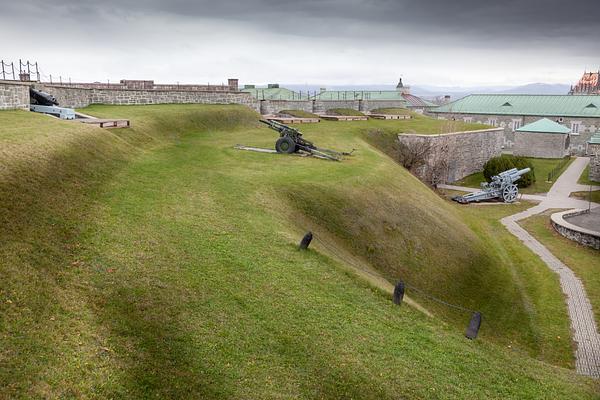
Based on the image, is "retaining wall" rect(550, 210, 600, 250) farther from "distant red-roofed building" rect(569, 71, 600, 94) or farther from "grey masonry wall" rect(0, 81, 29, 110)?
"distant red-roofed building" rect(569, 71, 600, 94)

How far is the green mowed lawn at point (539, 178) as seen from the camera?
34375 mm

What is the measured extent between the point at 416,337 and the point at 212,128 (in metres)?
22.8

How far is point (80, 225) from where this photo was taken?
10.2 m

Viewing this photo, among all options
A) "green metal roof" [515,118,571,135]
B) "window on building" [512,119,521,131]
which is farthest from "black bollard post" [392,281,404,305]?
"window on building" [512,119,521,131]

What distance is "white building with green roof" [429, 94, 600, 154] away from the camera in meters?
55.1

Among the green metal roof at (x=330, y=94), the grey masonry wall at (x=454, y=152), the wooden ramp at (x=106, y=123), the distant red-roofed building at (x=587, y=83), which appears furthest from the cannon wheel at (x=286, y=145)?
the distant red-roofed building at (x=587, y=83)

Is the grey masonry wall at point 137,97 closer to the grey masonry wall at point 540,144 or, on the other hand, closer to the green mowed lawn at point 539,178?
the green mowed lawn at point 539,178

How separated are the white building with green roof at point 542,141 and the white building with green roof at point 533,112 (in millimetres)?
4769

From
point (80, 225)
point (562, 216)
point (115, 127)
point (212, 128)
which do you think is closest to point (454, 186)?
point (562, 216)

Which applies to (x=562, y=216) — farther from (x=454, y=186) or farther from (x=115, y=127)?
(x=115, y=127)

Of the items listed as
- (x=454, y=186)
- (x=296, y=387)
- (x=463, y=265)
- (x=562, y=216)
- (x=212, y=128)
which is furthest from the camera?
(x=454, y=186)

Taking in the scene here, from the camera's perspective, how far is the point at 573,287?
17.0 m

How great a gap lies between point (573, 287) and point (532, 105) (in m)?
48.8

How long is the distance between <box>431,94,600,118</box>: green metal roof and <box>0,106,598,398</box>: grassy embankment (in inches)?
1811
